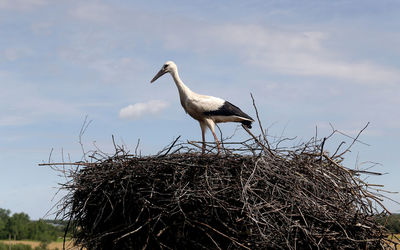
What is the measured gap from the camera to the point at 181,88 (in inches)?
291

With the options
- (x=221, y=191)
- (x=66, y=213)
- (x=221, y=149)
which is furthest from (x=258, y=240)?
(x=66, y=213)

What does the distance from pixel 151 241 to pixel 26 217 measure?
3756cm

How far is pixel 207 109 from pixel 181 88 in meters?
0.63

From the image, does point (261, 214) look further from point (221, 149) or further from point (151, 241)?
point (151, 241)

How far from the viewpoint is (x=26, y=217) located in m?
38.8

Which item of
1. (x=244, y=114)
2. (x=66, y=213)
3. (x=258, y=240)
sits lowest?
(x=258, y=240)

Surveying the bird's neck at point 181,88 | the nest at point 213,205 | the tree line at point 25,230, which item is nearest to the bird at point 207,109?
the bird's neck at point 181,88

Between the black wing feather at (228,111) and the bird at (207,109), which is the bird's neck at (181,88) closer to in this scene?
the bird at (207,109)

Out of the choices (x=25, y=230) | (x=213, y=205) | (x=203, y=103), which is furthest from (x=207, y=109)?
(x=25, y=230)

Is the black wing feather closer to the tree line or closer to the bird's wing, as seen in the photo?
the bird's wing

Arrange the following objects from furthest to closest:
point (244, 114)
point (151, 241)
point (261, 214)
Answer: point (244, 114) < point (151, 241) < point (261, 214)

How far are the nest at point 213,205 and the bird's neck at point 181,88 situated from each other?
238 centimetres

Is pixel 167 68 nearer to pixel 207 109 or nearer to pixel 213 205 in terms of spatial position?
pixel 207 109

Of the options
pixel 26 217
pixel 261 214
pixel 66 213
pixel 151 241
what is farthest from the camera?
pixel 26 217
